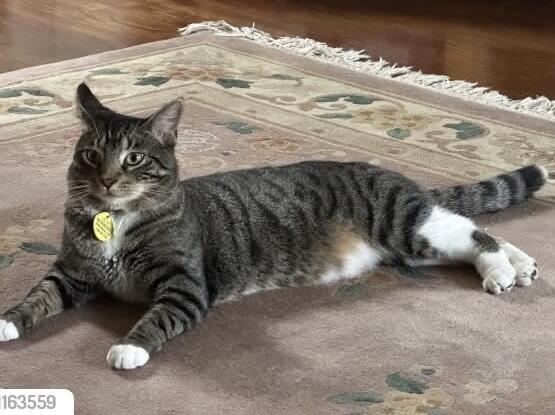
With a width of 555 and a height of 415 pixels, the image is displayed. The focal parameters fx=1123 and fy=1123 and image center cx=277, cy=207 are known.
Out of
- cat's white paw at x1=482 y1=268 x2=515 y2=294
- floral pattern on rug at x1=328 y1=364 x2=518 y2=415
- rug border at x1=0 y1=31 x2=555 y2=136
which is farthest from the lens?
rug border at x1=0 y1=31 x2=555 y2=136

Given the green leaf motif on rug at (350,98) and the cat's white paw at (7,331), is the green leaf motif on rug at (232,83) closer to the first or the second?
the green leaf motif on rug at (350,98)

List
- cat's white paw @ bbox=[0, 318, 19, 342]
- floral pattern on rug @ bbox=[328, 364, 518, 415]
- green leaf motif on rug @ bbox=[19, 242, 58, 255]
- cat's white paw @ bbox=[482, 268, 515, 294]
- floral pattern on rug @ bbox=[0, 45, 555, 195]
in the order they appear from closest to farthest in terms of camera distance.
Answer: floral pattern on rug @ bbox=[328, 364, 518, 415], cat's white paw @ bbox=[0, 318, 19, 342], cat's white paw @ bbox=[482, 268, 515, 294], green leaf motif on rug @ bbox=[19, 242, 58, 255], floral pattern on rug @ bbox=[0, 45, 555, 195]

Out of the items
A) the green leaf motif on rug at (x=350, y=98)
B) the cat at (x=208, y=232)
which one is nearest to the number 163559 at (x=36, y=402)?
the cat at (x=208, y=232)

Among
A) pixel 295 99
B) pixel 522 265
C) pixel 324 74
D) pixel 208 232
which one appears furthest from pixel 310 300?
pixel 324 74

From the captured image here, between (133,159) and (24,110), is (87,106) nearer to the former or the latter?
(133,159)

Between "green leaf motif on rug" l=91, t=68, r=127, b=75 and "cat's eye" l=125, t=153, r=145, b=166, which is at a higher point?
"cat's eye" l=125, t=153, r=145, b=166

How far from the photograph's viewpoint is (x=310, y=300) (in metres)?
2.41

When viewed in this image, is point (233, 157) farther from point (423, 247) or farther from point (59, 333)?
point (59, 333)

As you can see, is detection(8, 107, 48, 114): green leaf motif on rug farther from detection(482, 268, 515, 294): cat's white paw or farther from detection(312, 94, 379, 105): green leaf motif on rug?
detection(482, 268, 515, 294): cat's white paw

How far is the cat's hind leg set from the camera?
97.3 inches

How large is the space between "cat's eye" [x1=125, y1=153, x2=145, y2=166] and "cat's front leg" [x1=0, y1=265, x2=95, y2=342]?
0.26 metres

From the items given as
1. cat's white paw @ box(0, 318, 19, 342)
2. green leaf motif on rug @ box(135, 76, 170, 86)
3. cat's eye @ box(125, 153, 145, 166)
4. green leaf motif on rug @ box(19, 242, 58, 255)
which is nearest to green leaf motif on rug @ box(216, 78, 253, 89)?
green leaf motif on rug @ box(135, 76, 170, 86)

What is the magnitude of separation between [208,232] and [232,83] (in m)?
1.52

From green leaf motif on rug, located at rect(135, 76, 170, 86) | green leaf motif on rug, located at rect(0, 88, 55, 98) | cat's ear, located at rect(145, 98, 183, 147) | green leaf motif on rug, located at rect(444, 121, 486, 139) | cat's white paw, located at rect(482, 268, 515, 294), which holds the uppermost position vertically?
cat's ear, located at rect(145, 98, 183, 147)
